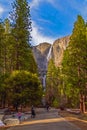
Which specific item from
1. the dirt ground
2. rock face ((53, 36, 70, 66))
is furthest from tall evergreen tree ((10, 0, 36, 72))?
rock face ((53, 36, 70, 66))

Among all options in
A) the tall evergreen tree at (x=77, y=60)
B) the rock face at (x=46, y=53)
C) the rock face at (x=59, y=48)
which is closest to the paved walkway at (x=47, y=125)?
the tall evergreen tree at (x=77, y=60)

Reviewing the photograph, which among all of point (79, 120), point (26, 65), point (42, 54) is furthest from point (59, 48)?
point (79, 120)

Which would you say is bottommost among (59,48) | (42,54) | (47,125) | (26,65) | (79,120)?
(79,120)

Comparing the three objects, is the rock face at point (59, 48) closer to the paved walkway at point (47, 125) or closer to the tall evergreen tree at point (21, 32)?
the tall evergreen tree at point (21, 32)

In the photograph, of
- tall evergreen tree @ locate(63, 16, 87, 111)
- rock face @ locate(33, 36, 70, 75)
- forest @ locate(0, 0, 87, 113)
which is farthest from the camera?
rock face @ locate(33, 36, 70, 75)

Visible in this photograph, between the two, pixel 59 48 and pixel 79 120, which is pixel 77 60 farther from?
pixel 59 48

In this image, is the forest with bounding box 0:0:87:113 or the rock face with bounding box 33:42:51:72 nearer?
the forest with bounding box 0:0:87:113

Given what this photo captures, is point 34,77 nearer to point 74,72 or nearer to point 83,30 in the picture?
point 74,72

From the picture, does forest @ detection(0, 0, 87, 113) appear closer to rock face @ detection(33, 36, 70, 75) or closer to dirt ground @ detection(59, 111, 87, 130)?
dirt ground @ detection(59, 111, 87, 130)

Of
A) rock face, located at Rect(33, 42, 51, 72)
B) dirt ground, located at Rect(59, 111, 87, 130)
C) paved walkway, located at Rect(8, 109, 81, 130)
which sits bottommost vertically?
dirt ground, located at Rect(59, 111, 87, 130)

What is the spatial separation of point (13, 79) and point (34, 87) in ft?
13.0

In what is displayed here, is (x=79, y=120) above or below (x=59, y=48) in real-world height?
below

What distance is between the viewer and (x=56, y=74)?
11769cm

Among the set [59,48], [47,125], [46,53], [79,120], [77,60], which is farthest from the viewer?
[46,53]
